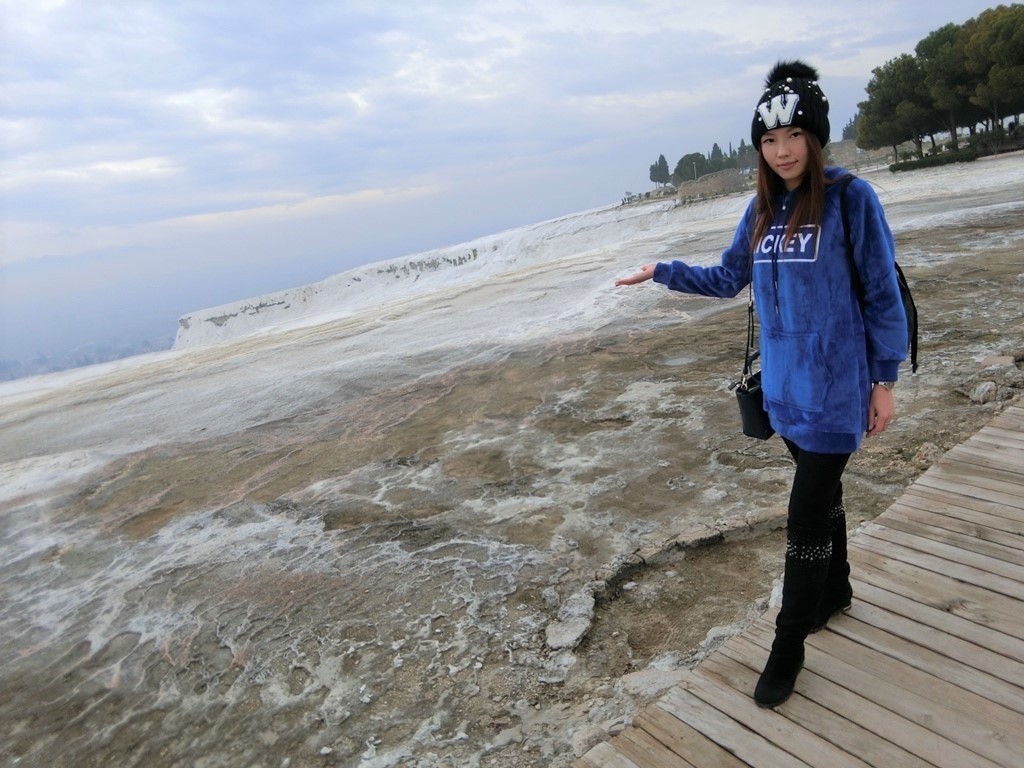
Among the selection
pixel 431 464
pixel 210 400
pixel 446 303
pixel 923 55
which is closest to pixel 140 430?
pixel 210 400

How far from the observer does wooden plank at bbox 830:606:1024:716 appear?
6.83 feet

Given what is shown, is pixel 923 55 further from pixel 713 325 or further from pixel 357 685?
pixel 357 685

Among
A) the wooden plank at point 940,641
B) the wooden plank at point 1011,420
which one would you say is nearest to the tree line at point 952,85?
the wooden plank at point 1011,420

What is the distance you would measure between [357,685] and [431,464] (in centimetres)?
277

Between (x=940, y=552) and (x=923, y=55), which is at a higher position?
(x=923, y=55)

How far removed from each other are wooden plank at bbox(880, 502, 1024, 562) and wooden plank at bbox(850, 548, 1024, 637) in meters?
0.30

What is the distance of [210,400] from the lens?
984 cm

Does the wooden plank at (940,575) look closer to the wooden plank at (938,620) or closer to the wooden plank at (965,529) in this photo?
the wooden plank at (938,620)

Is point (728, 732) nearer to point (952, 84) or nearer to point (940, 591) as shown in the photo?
point (940, 591)

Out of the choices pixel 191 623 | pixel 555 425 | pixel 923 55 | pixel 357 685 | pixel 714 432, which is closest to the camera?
pixel 357 685

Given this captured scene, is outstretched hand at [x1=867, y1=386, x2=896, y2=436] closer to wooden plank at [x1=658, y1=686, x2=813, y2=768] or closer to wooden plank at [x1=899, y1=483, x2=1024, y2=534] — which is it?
wooden plank at [x1=658, y1=686, x2=813, y2=768]

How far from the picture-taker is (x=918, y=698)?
2.12 meters

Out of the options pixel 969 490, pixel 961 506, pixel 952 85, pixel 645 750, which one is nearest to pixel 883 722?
pixel 645 750

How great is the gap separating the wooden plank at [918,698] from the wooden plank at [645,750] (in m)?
0.51
